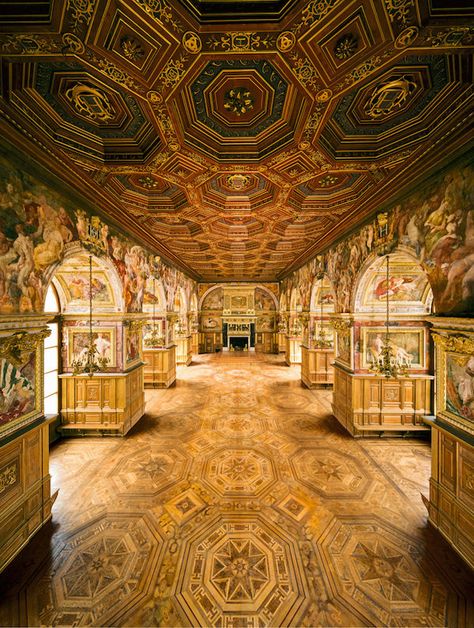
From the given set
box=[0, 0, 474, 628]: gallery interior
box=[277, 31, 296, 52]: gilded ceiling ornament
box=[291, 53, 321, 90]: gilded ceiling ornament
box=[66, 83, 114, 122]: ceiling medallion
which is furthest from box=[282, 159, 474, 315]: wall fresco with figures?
box=[66, 83, 114, 122]: ceiling medallion

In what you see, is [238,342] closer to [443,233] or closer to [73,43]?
[443,233]

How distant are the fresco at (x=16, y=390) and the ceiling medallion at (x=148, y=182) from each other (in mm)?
3493

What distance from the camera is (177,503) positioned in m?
3.93

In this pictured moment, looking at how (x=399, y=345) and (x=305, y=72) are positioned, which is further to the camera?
(x=399, y=345)

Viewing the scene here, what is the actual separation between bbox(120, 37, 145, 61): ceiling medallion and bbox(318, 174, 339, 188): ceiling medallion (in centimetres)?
331

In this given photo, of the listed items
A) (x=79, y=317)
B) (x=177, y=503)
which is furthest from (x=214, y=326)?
(x=177, y=503)

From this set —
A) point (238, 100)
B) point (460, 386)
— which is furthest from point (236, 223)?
point (460, 386)

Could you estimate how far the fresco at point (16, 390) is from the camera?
3.12 m

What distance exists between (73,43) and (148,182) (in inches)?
95.8

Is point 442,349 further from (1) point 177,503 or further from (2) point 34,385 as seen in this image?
(2) point 34,385

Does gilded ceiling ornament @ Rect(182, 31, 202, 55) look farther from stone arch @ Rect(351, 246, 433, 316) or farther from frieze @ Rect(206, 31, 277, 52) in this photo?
stone arch @ Rect(351, 246, 433, 316)

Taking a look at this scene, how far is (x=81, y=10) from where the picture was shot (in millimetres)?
1902

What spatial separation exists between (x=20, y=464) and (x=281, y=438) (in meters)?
5.09

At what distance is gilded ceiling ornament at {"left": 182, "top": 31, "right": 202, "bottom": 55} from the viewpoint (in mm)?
2049
